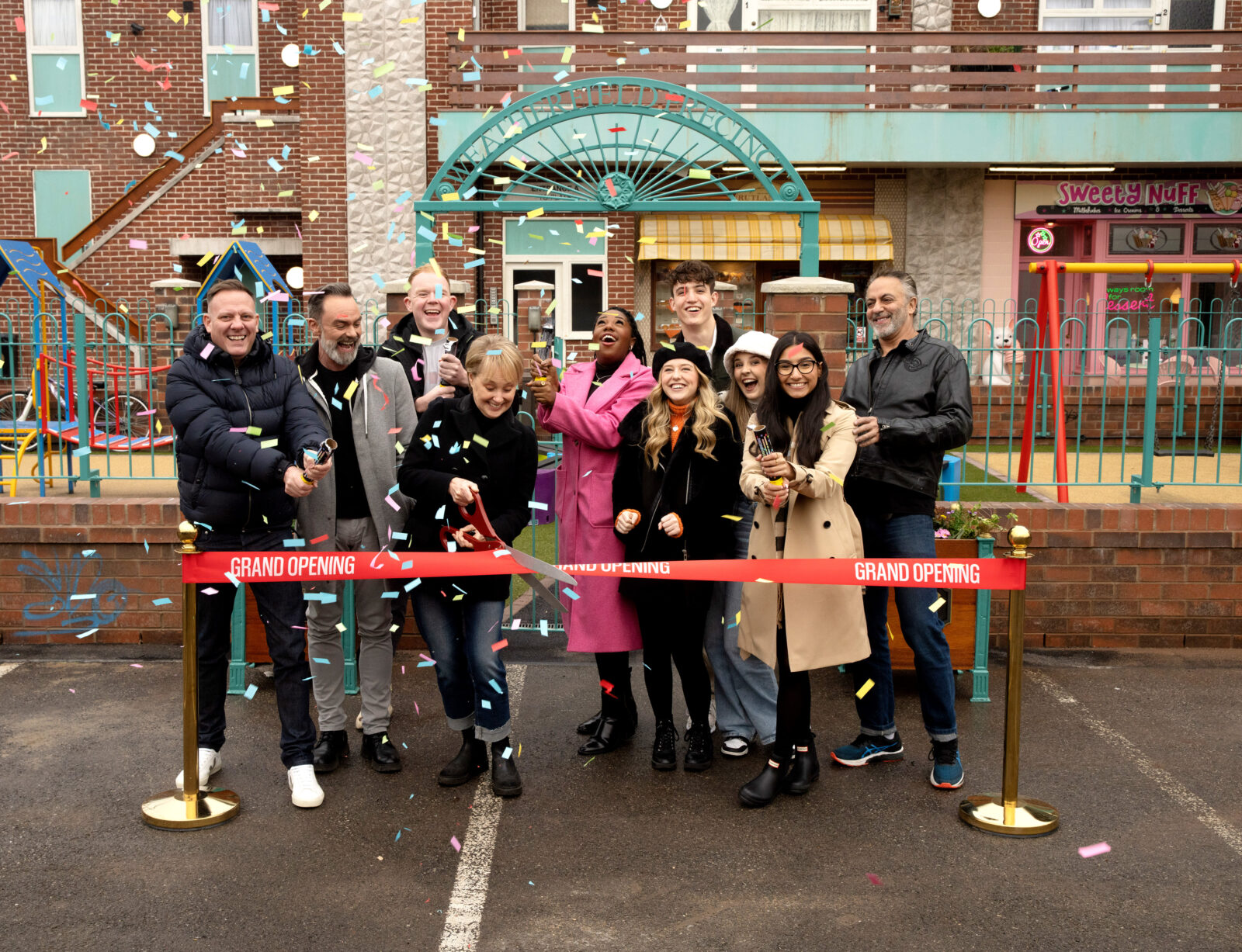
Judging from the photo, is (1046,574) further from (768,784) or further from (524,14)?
(524,14)

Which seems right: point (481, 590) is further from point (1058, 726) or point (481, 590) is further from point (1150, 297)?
point (1150, 297)

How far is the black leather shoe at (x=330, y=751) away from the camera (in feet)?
15.3

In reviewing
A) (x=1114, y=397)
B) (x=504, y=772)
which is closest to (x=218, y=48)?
Result: (x=1114, y=397)

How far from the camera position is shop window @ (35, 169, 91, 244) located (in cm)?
1827

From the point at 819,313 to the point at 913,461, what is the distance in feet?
7.67

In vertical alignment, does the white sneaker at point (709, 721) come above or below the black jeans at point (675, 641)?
below

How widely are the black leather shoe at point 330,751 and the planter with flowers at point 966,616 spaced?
276cm

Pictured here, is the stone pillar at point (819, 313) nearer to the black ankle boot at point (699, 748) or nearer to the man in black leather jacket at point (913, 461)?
the man in black leather jacket at point (913, 461)

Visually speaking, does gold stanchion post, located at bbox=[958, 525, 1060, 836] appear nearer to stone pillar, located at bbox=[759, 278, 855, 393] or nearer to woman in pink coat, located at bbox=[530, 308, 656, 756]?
woman in pink coat, located at bbox=[530, 308, 656, 756]

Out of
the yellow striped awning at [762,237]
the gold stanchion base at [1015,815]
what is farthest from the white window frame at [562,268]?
the gold stanchion base at [1015,815]

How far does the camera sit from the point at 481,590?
14.6 ft

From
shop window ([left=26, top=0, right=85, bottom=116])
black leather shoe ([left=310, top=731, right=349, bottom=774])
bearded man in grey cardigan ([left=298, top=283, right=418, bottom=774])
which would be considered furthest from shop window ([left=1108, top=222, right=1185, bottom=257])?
shop window ([left=26, top=0, right=85, bottom=116])

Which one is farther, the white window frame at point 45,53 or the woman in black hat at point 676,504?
the white window frame at point 45,53

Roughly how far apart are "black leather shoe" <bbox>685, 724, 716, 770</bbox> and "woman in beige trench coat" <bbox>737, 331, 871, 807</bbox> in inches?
15.2
